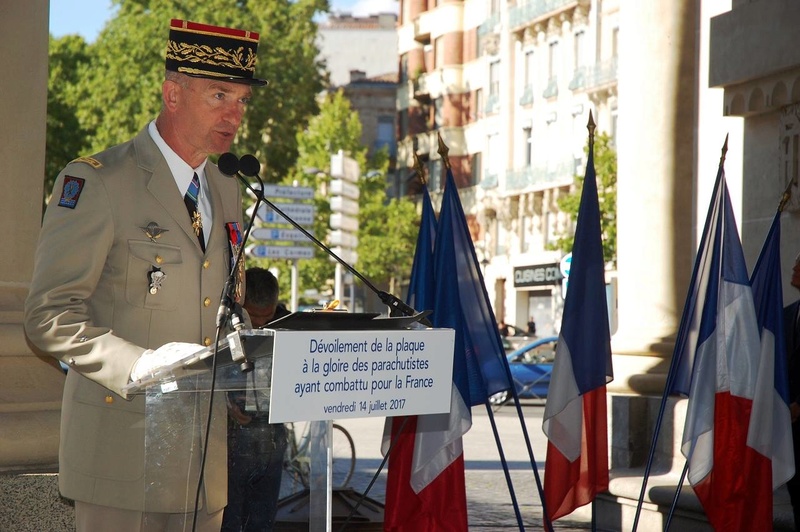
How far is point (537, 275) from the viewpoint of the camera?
2020 inches

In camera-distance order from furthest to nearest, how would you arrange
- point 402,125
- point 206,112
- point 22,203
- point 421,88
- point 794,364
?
1. point 402,125
2. point 421,88
3. point 794,364
4. point 22,203
5. point 206,112

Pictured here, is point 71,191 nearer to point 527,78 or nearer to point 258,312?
point 258,312

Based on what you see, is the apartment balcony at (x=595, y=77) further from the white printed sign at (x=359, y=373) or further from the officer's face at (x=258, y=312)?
the white printed sign at (x=359, y=373)

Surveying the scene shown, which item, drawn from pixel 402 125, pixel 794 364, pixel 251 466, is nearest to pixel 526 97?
pixel 402 125

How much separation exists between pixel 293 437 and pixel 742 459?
130 inches

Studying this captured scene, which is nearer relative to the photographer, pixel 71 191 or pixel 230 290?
pixel 230 290

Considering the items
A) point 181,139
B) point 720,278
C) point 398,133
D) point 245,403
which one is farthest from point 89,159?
point 398,133

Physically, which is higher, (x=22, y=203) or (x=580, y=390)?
(x=22, y=203)

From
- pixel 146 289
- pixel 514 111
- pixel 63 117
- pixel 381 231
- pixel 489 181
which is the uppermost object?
pixel 514 111

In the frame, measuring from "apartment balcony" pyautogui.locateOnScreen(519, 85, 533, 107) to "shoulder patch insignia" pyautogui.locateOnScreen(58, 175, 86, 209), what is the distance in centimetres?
5007

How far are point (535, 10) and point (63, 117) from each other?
18642mm

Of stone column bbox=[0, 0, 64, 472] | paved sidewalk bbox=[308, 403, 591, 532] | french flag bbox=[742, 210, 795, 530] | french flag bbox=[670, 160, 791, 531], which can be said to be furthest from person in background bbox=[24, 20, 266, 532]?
paved sidewalk bbox=[308, 403, 591, 532]

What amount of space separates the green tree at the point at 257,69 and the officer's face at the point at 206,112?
4095 centimetres

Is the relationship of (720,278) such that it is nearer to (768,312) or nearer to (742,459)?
(768,312)
